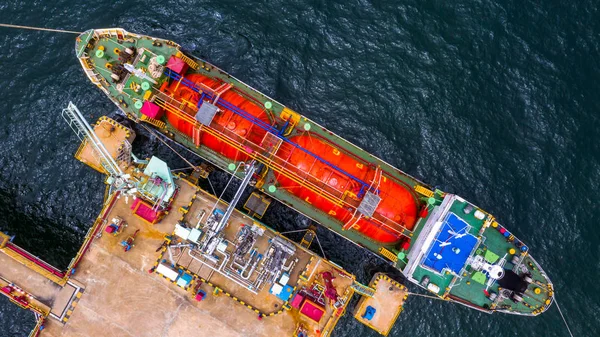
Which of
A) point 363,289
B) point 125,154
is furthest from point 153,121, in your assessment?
point 363,289

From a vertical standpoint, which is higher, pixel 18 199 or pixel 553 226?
pixel 553 226

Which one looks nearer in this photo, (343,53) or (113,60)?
(113,60)

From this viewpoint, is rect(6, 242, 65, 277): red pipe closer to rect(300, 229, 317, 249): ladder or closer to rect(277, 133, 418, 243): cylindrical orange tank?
rect(277, 133, 418, 243): cylindrical orange tank

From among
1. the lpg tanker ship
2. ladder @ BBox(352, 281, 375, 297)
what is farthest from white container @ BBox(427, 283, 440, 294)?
ladder @ BBox(352, 281, 375, 297)

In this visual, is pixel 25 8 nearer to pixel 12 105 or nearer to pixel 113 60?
pixel 12 105

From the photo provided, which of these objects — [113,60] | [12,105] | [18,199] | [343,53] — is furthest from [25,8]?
[343,53]

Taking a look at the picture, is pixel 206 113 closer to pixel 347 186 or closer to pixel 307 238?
pixel 347 186

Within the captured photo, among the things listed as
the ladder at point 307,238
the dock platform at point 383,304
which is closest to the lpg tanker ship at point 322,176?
the dock platform at point 383,304
